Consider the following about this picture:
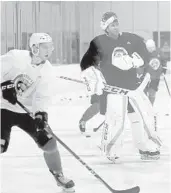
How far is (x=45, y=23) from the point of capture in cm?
521

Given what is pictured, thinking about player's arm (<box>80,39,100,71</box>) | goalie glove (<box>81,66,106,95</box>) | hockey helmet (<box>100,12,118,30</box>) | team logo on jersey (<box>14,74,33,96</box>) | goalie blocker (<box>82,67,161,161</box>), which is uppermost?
hockey helmet (<box>100,12,118,30</box>)

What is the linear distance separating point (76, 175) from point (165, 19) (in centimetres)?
646

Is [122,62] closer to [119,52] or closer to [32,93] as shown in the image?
[119,52]

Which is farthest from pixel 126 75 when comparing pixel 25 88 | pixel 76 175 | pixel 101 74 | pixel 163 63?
pixel 163 63

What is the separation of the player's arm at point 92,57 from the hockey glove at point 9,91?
0.89 m

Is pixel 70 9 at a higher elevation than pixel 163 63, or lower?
higher

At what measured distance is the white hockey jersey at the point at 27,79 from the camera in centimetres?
228

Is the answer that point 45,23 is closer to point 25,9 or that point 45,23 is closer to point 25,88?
point 25,9

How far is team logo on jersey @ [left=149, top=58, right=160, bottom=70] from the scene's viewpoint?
15.7ft

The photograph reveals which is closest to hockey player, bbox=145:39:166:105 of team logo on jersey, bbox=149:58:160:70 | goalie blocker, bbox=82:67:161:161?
team logo on jersey, bbox=149:58:160:70

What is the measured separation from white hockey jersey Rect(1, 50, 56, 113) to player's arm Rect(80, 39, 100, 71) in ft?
2.54

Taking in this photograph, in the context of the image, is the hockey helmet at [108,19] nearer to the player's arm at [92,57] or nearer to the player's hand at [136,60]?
the player's arm at [92,57]

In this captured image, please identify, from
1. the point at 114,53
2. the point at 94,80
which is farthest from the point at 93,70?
the point at 114,53

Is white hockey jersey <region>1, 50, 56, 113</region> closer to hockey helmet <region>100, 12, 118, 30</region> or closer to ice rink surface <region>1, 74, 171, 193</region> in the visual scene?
ice rink surface <region>1, 74, 171, 193</region>
